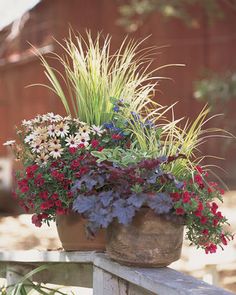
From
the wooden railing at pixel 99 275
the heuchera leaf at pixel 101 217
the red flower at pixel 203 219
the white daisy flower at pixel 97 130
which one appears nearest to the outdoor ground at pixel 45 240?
the wooden railing at pixel 99 275

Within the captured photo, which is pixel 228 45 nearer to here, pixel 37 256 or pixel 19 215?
pixel 19 215

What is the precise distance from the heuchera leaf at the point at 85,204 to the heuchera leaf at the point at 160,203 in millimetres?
155

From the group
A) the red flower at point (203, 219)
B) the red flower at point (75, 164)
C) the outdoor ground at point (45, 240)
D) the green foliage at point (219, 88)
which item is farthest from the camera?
the green foliage at point (219, 88)

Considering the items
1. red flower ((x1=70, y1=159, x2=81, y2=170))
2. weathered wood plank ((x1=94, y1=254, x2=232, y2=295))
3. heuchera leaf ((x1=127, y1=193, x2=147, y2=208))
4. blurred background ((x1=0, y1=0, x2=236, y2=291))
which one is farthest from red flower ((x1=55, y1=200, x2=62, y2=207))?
blurred background ((x1=0, y1=0, x2=236, y2=291))

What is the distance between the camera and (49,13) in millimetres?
6738

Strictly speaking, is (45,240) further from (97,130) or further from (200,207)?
(200,207)

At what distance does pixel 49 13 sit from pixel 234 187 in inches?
109

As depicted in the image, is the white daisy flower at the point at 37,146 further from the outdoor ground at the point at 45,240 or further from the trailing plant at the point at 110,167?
the outdoor ground at the point at 45,240

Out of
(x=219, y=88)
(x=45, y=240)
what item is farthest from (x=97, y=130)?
(x=219, y=88)

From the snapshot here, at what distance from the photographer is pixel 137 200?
163 centimetres

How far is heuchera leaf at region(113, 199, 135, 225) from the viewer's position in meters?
1.61

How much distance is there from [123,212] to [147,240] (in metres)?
0.12

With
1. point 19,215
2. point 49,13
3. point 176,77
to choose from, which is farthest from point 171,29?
point 19,215

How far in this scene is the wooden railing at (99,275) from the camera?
1552mm
